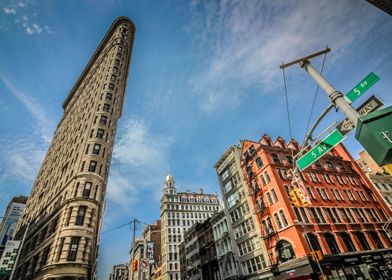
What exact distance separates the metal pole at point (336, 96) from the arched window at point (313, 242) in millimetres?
28235

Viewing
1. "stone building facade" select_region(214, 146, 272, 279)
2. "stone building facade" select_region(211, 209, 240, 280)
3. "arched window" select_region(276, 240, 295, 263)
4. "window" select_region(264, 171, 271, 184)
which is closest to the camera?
"arched window" select_region(276, 240, 295, 263)

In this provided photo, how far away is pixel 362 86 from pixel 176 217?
85.6m

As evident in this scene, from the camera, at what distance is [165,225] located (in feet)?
267

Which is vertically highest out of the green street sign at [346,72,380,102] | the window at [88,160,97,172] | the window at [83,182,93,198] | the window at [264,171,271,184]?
the window at [88,160,97,172]

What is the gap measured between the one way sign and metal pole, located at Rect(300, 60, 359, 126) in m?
0.41

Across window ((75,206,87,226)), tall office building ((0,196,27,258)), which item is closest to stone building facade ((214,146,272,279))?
window ((75,206,87,226))

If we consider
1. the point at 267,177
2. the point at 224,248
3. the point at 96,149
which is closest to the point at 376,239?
the point at 267,177

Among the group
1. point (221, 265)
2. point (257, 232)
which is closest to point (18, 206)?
point (221, 265)

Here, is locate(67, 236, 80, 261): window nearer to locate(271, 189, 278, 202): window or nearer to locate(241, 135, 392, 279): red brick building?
locate(241, 135, 392, 279): red brick building

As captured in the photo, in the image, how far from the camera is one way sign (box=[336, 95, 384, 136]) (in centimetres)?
559

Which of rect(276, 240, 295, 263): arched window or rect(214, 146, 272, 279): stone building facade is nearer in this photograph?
rect(276, 240, 295, 263): arched window

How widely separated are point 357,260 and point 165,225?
64721mm

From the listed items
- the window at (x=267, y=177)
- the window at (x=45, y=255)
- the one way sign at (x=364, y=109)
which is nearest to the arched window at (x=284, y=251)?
the window at (x=267, y=177)

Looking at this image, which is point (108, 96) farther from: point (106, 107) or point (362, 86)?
point (362, 86)
